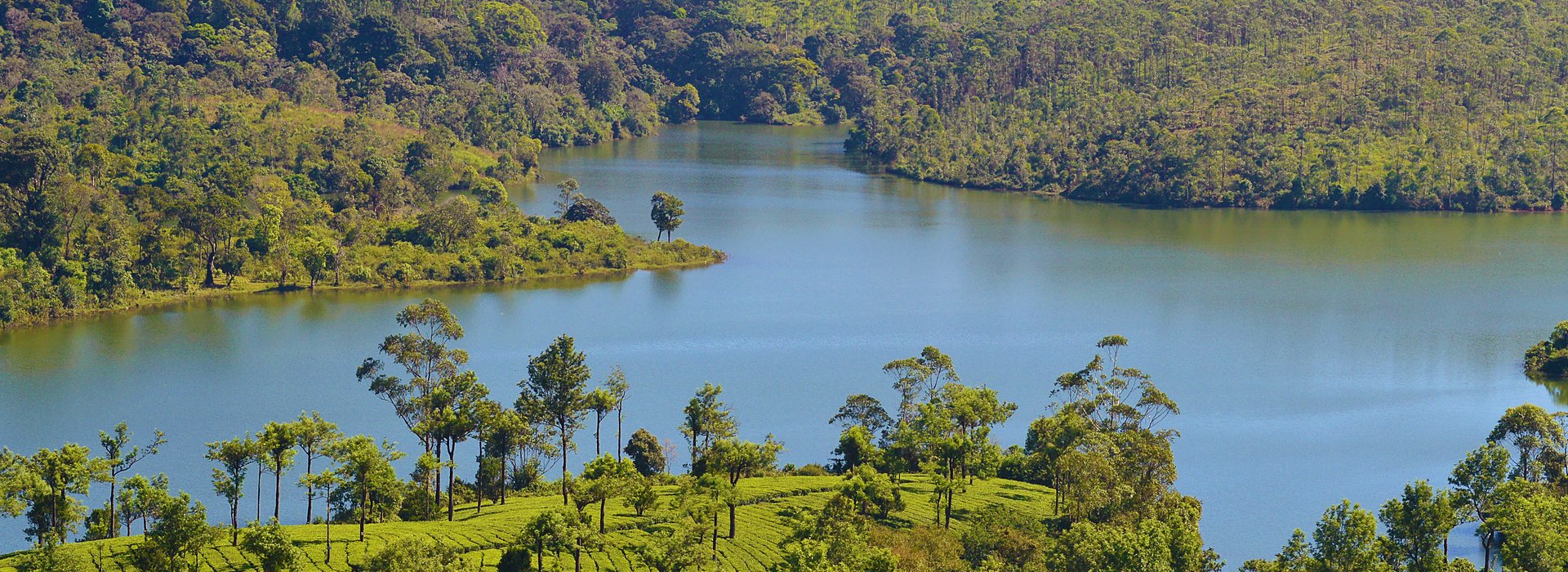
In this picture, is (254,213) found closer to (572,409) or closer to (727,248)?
(727,248)

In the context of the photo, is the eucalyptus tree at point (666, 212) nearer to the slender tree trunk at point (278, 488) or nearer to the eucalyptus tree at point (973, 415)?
the eucalyptus tree at point (973, 415)

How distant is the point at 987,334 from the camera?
188 feet

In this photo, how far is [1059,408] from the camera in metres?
45.4

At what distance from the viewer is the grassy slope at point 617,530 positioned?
3284 centimetres

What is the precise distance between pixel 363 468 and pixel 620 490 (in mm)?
5444

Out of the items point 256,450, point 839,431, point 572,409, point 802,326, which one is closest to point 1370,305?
point 802,326

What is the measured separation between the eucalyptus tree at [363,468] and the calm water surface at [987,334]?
4.36 metres

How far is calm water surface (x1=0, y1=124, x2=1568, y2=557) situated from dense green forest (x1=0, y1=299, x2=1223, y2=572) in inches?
100

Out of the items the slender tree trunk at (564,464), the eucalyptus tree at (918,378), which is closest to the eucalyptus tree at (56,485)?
the slender tree trunk at (564,464)

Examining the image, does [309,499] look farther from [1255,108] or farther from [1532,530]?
[1255,108]

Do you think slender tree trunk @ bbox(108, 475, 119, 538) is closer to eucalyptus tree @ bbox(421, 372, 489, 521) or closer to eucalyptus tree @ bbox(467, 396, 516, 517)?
eucalyptus tree @ bbox(421, 372, 489, 521)

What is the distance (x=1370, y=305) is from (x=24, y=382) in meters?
47.3

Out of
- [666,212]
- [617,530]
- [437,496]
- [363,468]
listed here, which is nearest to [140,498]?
[363,468]

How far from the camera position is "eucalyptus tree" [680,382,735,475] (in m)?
41.1
